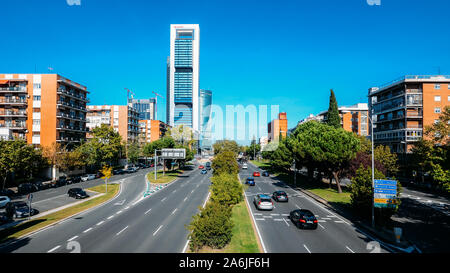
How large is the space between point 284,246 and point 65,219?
2077 cm

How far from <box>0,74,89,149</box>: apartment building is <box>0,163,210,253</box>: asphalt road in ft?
121

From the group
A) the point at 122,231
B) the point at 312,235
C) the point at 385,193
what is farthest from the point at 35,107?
the point at 385,193

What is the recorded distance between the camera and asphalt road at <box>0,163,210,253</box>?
15.0m

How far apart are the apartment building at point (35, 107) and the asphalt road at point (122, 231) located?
121 ft

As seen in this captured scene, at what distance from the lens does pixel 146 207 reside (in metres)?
27.3

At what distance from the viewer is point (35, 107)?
53.6 m

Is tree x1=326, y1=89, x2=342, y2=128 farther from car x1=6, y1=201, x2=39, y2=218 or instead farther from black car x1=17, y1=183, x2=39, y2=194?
black car x1=17, y1=183, x2=39, y2=194

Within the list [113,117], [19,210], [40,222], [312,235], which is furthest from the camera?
[113,117]

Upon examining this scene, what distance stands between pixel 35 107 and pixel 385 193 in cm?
6740

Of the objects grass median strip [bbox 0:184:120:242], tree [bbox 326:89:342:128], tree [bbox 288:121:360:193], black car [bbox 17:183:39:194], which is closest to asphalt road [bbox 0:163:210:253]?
grass median strip [bbox 0:184:120:242]

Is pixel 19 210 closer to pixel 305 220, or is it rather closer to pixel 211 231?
pixel 211 231

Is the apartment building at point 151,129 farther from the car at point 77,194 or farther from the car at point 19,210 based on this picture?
the car at point 19,210
